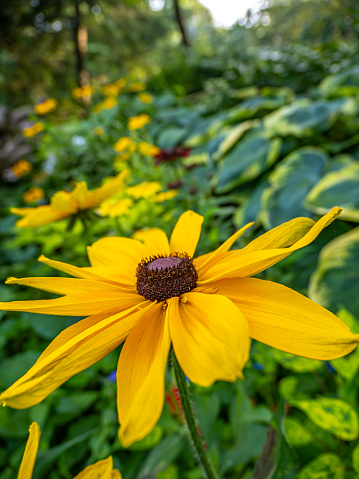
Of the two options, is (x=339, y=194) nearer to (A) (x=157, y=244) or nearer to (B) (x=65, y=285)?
(A) (x=157, y=244)

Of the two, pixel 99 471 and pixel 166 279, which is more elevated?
pixel 166 279

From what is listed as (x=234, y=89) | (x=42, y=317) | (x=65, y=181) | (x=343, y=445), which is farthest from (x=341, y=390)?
(x=234, y=89)

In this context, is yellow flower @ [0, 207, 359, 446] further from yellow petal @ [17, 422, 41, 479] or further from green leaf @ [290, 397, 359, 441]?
green leaf @ [290, 397, 359, 441]

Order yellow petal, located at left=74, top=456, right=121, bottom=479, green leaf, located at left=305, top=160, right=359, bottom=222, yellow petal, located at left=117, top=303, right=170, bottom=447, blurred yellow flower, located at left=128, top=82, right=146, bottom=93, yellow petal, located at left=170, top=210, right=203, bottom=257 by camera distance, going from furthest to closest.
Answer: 1. blurred yellow flower, located at left=128, top=82, right=146, bottom=93
2. green leaf, located at left=305, top=160, right=359, bottom=222
3. yellow petal, located at left=170, top=210, right=203, bottom=257
4. yellow petal, located at left=74, top=456, right=121, bottom=479
5. yellow petal, located at left=117, top=303, right=170, bottom=447

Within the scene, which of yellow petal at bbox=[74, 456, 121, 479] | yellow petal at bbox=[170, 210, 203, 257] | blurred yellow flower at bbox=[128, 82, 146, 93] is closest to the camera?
yellow petal at bbox=[74, 456, 121, 479]

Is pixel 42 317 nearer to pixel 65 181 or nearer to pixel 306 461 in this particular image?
pixel 306 461

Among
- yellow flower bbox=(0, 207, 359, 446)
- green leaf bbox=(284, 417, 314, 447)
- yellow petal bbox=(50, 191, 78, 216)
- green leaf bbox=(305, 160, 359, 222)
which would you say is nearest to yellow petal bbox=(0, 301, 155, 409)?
yellow flower bbox=(0, 207, 359, 446)

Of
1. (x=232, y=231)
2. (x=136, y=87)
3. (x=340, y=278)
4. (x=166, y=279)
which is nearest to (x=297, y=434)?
(x=340, y=278)
